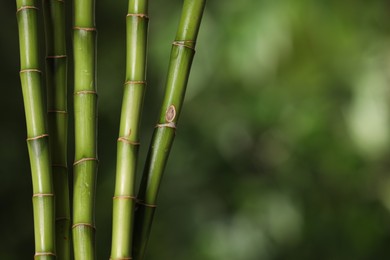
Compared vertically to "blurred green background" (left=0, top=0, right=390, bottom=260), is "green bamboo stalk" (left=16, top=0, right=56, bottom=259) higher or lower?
lower

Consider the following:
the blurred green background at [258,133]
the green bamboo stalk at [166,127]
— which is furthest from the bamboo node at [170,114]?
the blurred green background at [258,133]

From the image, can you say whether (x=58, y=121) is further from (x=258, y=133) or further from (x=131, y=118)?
(x=258, y=133)

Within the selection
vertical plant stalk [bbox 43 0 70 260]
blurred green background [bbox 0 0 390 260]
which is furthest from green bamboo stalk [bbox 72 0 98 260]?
blurred green background [bbox 0 0 390 260]

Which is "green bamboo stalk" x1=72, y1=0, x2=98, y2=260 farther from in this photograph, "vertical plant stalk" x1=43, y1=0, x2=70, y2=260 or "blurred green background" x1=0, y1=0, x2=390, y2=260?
"blurred green background" x1=0, y1=0, x2=390, y2=260

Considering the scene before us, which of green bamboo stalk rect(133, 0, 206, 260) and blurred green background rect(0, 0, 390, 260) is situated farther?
blurred green background rect(0, 0, 390, 260)

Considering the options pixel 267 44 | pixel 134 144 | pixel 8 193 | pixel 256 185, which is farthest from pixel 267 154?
pixel 134 144
